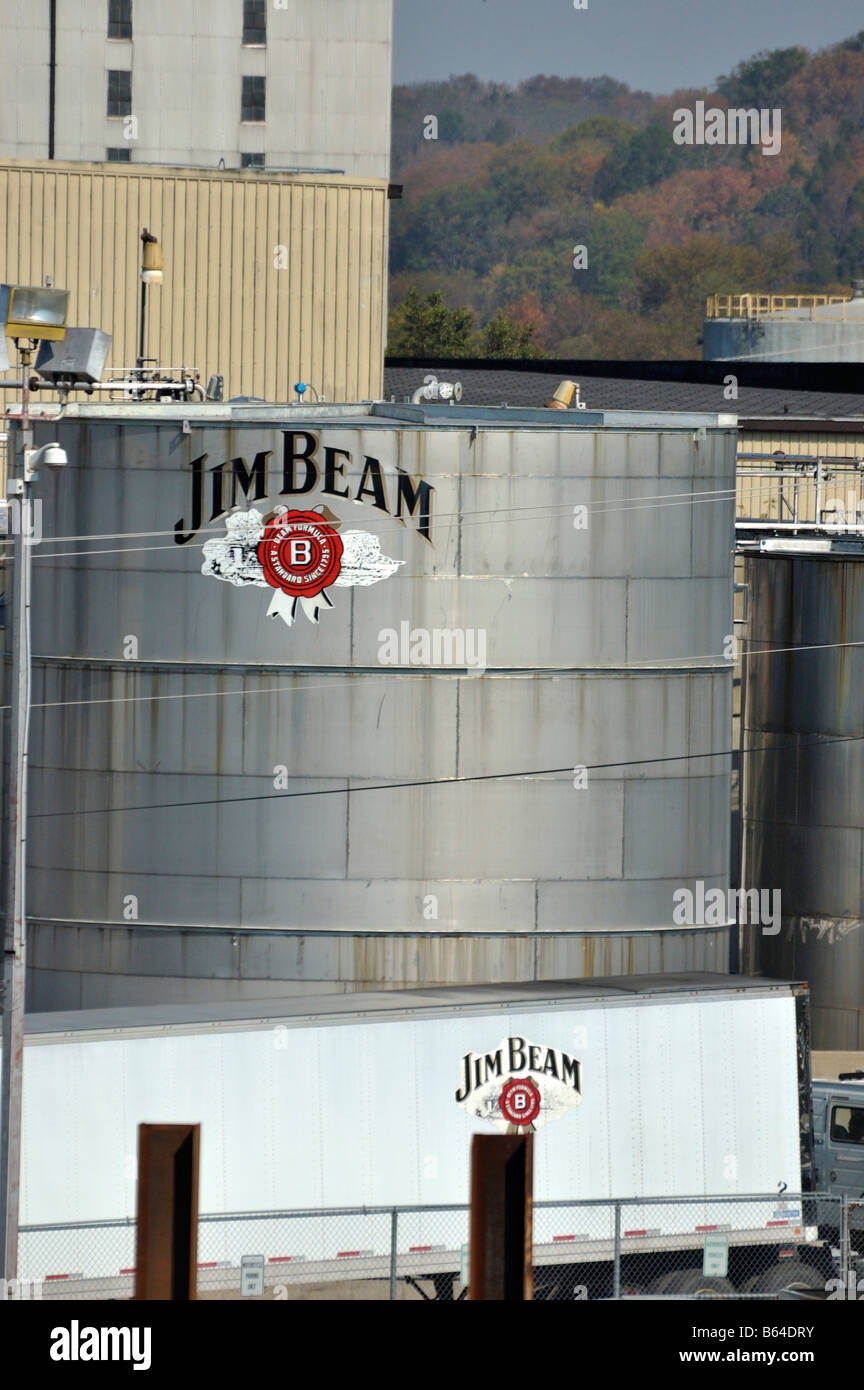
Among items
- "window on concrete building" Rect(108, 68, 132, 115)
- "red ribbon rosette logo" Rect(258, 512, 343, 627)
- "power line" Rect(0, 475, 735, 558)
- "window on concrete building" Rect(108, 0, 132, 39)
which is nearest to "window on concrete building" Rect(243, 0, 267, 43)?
"window on concrete building" Rect(108, 0, 132, 39)

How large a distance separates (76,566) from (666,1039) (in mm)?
9808

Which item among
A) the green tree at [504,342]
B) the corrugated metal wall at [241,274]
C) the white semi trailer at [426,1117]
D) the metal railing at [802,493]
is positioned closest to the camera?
the white semi trailer at [426,1117]

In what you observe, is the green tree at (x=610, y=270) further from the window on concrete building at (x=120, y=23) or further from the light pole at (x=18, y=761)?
the light pole at (x=18, y=761)

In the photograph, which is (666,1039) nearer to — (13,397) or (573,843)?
(573,843)

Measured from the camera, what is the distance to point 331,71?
180ft

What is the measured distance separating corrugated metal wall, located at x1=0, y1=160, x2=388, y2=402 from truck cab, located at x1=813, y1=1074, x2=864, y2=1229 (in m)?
21.7

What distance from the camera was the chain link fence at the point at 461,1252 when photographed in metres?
16.2

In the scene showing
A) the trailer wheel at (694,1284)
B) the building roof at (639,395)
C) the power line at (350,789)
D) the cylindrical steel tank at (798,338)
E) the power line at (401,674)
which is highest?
the cylindrical steel tank at (798,338)

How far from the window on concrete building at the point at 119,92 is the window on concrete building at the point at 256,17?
3.88 metres

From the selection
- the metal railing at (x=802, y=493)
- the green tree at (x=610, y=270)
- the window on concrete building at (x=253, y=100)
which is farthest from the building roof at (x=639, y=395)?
the green tree at (x=610, y=270)

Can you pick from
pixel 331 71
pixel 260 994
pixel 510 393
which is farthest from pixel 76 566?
pixel 331 71

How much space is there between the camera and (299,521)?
22703 mm

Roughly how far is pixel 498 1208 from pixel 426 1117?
23.6 ft

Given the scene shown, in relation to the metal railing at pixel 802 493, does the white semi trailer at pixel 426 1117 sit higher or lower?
lower
